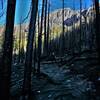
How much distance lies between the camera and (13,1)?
7480 millimetres

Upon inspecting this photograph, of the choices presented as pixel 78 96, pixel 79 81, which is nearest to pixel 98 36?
pixel 79 81

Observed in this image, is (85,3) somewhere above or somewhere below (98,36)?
above

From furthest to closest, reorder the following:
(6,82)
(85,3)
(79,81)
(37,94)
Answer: (85,3), (79,81), (37,94), (6,82)

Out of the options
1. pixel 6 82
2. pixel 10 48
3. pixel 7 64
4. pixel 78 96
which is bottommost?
pixel 78 96

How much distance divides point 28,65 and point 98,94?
125 inches

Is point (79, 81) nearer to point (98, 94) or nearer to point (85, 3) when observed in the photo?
point (98, 94)

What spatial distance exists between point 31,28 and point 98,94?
3.97 m

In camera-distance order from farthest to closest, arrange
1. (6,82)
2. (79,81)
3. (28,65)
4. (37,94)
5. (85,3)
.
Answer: (85,3) < (79,81) < (37,94) < (28,65) < (6,82)

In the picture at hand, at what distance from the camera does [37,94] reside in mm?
11352

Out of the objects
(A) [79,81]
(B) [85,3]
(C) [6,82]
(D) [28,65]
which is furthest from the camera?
(B) [85,3]

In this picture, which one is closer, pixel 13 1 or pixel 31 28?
pixel 13 1

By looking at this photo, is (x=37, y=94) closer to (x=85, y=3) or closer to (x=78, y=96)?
(x=78, y=96)

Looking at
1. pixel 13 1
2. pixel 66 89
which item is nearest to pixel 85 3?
pixel 66 89

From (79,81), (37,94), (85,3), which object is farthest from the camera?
(85,3)
